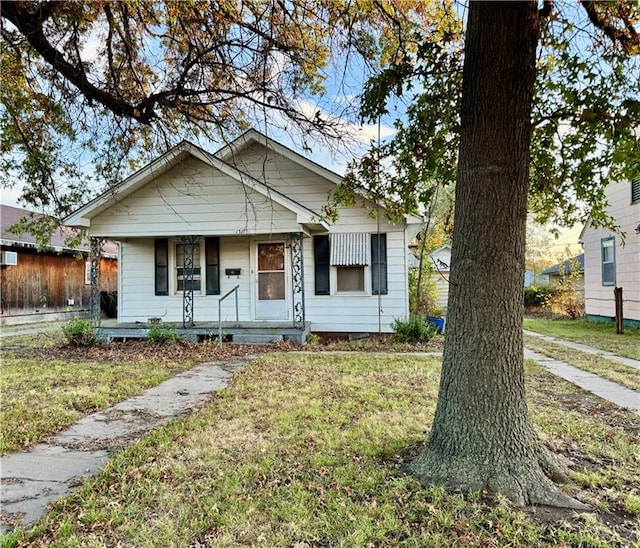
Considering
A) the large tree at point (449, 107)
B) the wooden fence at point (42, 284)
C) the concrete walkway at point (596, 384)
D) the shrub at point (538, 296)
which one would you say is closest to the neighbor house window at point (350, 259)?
the concrete walkway at point (596, 384)

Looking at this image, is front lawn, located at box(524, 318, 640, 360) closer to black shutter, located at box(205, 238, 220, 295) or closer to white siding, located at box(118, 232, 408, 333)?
white siding, located at box(118, 232, 408, 333)

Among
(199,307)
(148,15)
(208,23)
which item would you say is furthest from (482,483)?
(199,307)

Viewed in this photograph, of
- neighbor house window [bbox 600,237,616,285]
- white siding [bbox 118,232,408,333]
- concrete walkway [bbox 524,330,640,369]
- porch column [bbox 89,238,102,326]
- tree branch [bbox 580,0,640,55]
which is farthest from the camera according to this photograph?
neighbor house window [bbox 600,237,616,285]

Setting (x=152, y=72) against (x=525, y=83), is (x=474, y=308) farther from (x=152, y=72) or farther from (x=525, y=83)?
(x=152, y=72)

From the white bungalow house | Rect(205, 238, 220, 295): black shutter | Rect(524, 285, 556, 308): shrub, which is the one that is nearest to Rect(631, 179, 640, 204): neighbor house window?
the white bungalow house

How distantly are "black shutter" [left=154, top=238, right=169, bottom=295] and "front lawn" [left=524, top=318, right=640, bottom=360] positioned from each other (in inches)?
421

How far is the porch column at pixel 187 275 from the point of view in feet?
33.1

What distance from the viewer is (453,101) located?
4.38 metres

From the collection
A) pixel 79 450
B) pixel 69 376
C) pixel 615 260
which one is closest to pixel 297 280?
pixel 69 376

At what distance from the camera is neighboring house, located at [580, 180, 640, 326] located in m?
12.5

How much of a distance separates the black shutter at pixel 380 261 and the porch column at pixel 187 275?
4.46 metres

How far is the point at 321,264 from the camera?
1097 cm

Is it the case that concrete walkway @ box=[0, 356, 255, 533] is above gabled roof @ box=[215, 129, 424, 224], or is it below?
below

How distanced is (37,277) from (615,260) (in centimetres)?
2118
